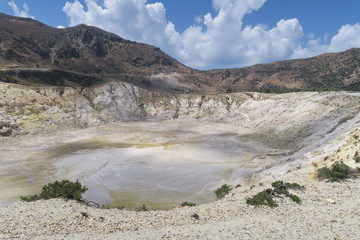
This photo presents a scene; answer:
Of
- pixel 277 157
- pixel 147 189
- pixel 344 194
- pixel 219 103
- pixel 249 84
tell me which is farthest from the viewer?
pixel 249 84

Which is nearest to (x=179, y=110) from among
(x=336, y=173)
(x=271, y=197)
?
(x=336, y=173)

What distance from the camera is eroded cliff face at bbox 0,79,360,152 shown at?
49656mm

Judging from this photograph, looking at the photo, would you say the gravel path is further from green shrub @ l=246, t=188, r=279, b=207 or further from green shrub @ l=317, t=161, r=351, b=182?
green shrub @ l=317, t=161, r=351, b=182

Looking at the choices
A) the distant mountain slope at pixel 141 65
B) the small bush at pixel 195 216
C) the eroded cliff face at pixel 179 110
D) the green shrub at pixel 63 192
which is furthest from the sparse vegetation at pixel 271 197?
the distant mountain slope at pixel 141 65

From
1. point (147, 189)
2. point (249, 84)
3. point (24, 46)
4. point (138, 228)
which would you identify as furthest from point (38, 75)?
point (249, 84)

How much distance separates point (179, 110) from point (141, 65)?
9400cm

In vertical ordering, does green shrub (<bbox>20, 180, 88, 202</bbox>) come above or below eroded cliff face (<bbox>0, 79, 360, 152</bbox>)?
below

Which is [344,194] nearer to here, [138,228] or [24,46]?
[138,228]

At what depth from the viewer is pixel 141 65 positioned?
561ft

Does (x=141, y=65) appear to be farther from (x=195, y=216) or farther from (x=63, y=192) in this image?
(x=195, y=216)

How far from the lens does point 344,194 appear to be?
1466 cm

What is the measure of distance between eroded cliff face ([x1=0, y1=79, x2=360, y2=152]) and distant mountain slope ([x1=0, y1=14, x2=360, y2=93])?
34801 mm

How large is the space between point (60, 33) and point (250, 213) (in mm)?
191763

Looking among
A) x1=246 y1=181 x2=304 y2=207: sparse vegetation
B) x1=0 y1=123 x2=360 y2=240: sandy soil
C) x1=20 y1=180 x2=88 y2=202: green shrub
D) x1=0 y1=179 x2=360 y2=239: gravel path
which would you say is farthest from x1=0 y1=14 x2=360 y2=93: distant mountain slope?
x1=0 y1=179 x2=360 y2=239: gravel path
